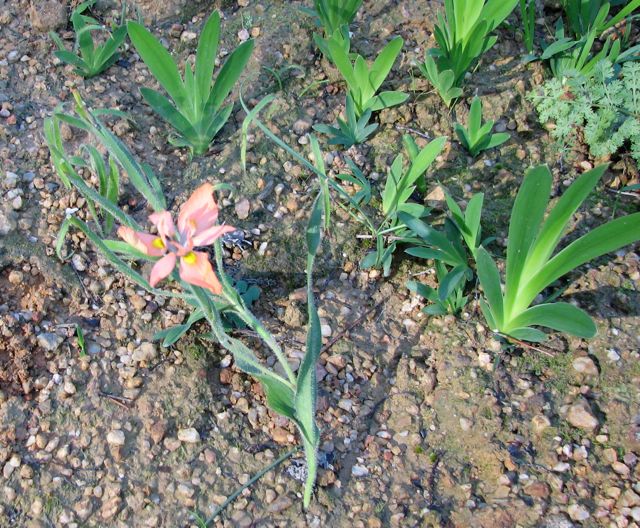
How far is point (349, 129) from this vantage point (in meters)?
2.38

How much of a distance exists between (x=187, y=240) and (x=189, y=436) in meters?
0.70

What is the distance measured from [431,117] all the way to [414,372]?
0.97m

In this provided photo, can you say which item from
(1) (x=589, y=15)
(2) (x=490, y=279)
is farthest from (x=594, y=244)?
(1) (x=589, y=15)

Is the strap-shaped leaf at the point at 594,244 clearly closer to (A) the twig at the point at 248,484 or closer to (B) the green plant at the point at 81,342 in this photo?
(A) the twig at the point at 248,484

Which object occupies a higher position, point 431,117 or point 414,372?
point 431,117

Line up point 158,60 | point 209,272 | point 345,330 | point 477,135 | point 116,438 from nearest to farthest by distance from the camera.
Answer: point 209,272, point 116,438, point 345,330, point 158,60, point 477,135

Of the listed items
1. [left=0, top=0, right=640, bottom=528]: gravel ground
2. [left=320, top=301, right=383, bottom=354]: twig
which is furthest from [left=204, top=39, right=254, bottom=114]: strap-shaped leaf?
[left=320, top=301, right=383, bottom=354]: twig

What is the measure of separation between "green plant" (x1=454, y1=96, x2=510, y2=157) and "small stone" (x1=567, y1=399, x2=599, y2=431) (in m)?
0.89

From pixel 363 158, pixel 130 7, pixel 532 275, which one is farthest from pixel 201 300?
pixel 130 7

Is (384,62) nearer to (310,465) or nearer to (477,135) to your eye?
(477,135)

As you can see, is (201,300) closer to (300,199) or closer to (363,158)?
(300,199)

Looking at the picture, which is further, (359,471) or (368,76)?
(368,76)

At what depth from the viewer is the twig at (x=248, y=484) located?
1.75m

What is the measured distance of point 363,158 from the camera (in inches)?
94.7
